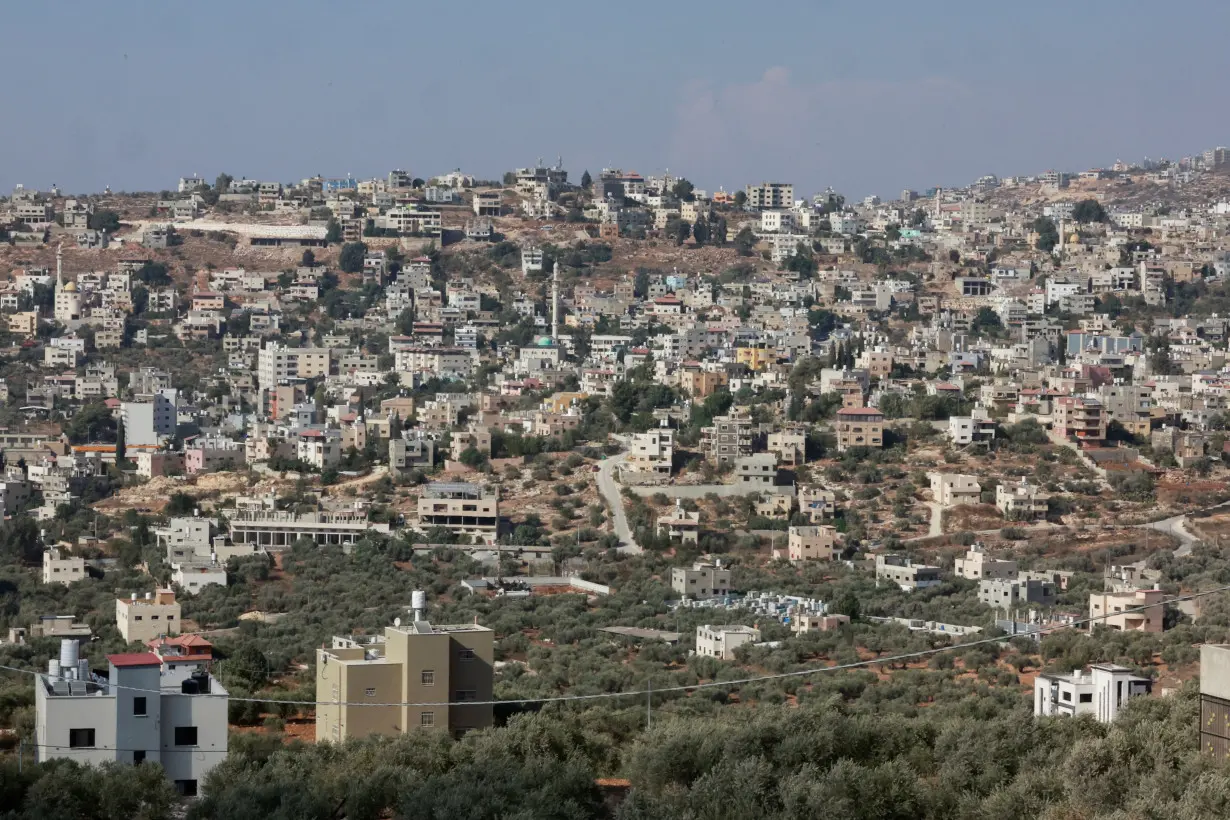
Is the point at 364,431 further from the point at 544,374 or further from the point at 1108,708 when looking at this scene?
the point at 1108,708

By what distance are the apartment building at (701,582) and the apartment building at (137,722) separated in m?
16.6

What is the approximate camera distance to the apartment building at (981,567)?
104 ft

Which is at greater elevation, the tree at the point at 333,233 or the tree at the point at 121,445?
the tree at the point at 333,233

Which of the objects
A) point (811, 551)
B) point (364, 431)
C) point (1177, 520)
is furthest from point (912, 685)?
point (364, 431)

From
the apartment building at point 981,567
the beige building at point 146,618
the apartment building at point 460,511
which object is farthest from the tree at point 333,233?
the beige building at point 146,618

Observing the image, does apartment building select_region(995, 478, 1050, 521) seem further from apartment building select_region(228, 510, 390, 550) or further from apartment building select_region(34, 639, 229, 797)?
apartment building select_region(34, 639, 229, 797)

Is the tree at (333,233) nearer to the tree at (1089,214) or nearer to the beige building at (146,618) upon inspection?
the tree at (1089,214)

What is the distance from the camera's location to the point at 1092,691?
19.7 m

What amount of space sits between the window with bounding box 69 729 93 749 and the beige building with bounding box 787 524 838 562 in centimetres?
1999

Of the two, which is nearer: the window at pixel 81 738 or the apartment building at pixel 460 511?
the window at pixel 81 738

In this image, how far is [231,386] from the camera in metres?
55.5

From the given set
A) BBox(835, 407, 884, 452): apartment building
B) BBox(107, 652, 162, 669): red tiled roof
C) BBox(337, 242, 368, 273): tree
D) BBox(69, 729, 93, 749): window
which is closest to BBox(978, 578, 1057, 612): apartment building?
BBox(835, 407, 884, 452): apartment building

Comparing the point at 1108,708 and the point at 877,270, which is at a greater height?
the point at 877,270

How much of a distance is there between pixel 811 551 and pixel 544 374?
19.1 metres
